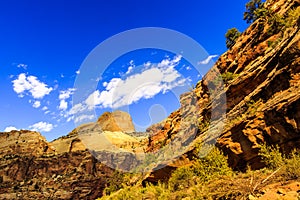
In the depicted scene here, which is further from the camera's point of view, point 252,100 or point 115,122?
point 115,122

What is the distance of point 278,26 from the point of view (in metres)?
25.3

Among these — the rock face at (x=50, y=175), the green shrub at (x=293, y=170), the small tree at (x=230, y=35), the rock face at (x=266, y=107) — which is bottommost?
the green shrub at (x=293, y=170)

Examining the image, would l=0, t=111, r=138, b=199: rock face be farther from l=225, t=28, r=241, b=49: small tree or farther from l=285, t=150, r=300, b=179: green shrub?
l=285, t=150, r=300, b=179: green shrub

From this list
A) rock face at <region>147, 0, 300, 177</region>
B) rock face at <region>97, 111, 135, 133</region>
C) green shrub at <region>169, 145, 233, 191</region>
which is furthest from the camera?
rock face at <region>97, 111, 135, 133</region>

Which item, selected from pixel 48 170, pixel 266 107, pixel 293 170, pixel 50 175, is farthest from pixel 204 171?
pixel 48 170

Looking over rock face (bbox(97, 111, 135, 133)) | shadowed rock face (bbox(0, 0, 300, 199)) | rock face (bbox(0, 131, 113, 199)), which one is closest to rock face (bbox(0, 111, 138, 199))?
rock face (bbox(0, 131, 113, 199))

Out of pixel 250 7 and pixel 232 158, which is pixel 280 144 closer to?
pixel 232 158

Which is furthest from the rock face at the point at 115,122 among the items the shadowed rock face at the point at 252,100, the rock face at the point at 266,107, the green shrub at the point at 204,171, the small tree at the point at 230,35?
the green shrub at the point at 204,171

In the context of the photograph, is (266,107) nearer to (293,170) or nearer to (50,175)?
(293,170)

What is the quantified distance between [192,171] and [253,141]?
5.19m

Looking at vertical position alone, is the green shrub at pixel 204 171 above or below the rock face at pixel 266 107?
below

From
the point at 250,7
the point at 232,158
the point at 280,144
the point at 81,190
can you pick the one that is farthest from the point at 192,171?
the point at 81,190

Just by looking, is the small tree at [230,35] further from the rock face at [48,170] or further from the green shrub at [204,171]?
the rock face at [48,170]

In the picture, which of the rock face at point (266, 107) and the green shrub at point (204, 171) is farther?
the green shrub at point (204, 171)
